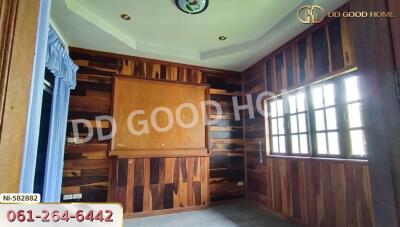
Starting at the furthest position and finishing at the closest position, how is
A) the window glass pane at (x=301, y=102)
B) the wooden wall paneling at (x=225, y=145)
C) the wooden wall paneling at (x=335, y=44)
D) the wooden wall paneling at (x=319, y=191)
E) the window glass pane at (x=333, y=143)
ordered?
the wooden wall paneling at (x=225, y=145) < the window glass pane at (x=301, y=102) < the window glass pane at (x=333, y=143) < the wooden wall paneling at (x=335, y=44) < the wooden wall paneling at (x=319, y=191)

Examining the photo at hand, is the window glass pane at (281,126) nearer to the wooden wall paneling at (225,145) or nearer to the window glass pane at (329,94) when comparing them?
the window glass pane at (329,94)

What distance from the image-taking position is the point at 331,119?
2639 millimetres

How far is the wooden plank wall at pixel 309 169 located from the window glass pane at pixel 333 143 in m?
0.15

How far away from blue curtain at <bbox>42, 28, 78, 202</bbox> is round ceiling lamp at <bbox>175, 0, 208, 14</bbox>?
146cm

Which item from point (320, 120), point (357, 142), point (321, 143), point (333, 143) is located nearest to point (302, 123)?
point (320, 120)

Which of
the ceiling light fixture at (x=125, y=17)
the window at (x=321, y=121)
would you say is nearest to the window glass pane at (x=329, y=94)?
the window at (x=321, y=121)

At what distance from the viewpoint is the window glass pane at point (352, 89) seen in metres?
2.36

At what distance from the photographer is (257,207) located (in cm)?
376

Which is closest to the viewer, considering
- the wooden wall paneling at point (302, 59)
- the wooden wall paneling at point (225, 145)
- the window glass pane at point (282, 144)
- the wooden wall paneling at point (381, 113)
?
the wooden wall paneling at point (381, 113)

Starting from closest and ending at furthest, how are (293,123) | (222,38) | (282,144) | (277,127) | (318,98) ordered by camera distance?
(318,98), (293,123), (222,38), (282,144), (277,127)

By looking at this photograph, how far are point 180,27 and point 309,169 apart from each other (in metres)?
2.65

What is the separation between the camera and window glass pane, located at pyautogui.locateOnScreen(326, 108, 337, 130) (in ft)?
8.54

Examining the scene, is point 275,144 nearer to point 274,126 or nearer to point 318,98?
point 274,126

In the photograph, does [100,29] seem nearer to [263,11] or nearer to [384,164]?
[263,11]
